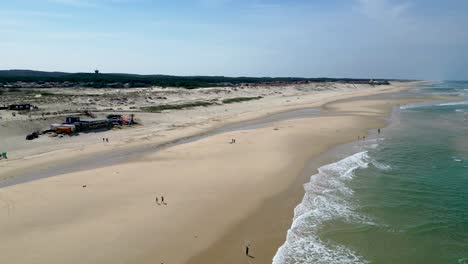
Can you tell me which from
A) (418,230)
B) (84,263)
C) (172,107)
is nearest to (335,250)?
(418,230)

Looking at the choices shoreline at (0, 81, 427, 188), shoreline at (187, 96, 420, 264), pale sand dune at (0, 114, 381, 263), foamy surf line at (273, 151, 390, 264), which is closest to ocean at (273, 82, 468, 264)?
foamy surf line at (273, 151, 390, 264)

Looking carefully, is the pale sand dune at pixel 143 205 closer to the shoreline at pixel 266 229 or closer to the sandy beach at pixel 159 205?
the sandy beach at pixel 159 205

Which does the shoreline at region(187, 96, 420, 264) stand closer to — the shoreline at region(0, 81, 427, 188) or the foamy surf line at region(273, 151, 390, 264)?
the foamy surf line at region(273, 151, 390, 264)

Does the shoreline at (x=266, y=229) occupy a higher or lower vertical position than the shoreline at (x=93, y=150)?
lower

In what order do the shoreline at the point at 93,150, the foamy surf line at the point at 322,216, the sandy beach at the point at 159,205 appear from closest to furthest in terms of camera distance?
the foamy surf line at the point at 322,216
the sandy beach at the point at 159,205
the shoreline at the point at 93,150

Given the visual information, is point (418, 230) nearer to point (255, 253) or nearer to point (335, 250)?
point (335, 250)

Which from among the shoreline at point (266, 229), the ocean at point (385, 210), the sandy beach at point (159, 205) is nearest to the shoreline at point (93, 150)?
the sandy beach at point (159, 205)

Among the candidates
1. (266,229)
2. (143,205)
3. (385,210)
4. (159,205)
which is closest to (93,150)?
(143,205)
